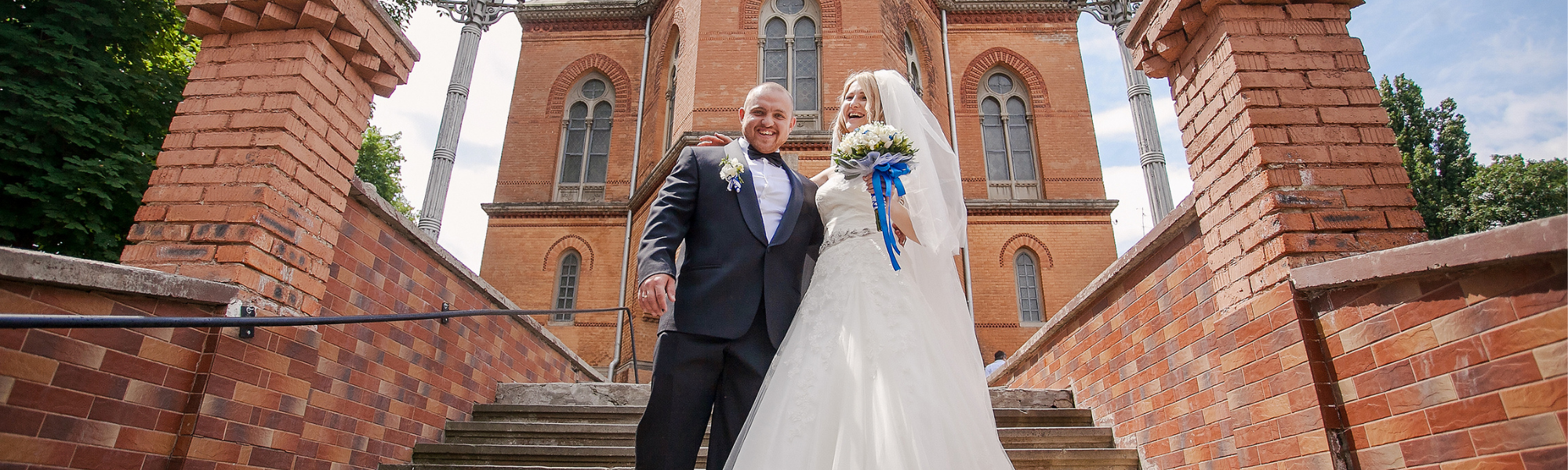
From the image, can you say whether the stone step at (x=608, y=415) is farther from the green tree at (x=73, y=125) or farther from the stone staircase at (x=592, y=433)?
the green tree at (x=73, y=125)

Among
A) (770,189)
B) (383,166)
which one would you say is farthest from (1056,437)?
(383,166)

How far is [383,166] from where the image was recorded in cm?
2348

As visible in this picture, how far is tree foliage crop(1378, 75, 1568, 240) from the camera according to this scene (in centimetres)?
2098

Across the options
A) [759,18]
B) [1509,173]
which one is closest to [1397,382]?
[759,18]

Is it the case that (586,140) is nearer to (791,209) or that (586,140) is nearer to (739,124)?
(739,124)

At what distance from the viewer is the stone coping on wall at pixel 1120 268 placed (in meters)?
3.63

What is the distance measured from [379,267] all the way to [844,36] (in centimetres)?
1012

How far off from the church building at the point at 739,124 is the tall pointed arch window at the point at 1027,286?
0.11 ft

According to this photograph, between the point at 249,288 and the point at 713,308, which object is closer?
the point at 713,308

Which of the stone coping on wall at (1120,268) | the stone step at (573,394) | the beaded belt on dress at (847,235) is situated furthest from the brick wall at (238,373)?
the stone coping on wall at (1120,268)

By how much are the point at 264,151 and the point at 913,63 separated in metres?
13.4

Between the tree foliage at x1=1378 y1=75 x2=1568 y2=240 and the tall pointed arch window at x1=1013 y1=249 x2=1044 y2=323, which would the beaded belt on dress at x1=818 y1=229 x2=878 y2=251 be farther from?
the tree foliage at x1=1378 y1=75 x2=1568 y2=240

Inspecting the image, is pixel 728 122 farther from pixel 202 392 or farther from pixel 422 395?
pixel 202 392

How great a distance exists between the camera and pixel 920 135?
127 inches
